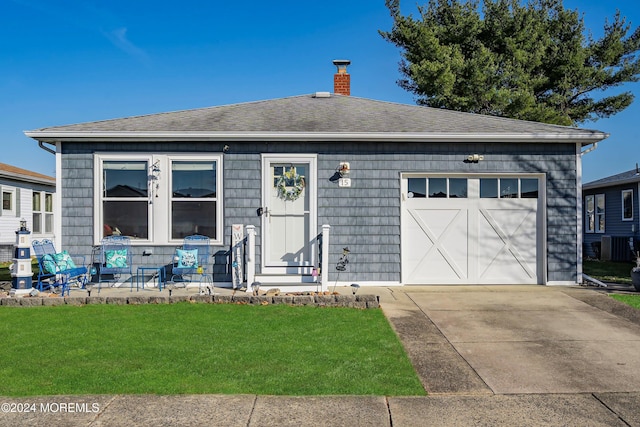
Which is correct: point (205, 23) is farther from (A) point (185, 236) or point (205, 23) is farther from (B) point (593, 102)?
(B) point (593, 102)

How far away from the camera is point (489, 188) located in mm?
9938

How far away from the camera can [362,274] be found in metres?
9.62

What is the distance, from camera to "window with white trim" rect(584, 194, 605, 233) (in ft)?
67.9

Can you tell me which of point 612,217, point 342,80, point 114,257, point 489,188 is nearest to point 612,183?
point 612,217

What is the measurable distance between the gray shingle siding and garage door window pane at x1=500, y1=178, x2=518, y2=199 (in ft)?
0.80

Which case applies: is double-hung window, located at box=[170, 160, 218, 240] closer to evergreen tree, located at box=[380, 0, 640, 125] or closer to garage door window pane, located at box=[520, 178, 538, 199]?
garage door window pane, located at box=[520, 178, 538, 199]

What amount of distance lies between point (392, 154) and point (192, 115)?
4.31m

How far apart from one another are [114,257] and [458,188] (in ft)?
21.7

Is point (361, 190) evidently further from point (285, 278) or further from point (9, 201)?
point (9, 201)

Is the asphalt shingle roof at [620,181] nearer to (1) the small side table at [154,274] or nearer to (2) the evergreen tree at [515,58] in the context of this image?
(2) the evergreen tree at [515,58]

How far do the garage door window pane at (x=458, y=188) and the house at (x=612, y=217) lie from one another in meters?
10.0

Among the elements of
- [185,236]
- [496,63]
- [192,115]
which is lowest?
[185,236]

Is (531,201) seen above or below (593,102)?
below

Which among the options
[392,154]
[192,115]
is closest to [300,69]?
[192,115]
